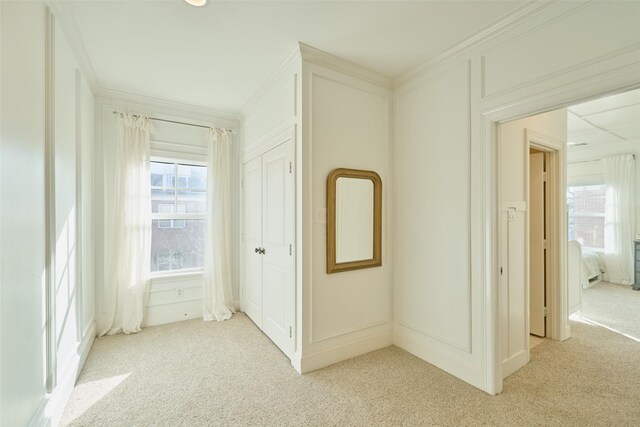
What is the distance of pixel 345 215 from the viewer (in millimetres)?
2754

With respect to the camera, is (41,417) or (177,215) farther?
(177,215)

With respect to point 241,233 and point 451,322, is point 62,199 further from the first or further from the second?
point 451,322

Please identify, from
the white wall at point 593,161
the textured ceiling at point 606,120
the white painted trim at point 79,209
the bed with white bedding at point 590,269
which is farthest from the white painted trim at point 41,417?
the white wall at point 593,161

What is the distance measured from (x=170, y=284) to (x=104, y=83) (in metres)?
2.47

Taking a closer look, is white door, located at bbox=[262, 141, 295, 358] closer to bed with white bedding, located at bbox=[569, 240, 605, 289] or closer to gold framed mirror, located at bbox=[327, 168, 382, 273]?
gold framed mirror, located at bbox=[327, 168, 382, 273]

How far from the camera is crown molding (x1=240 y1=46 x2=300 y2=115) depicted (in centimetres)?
254

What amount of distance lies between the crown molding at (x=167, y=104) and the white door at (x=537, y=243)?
381 cm

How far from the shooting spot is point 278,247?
2.96 metres

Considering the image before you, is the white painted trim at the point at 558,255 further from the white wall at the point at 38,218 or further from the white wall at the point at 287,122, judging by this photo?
the white wall at the point at 38,218

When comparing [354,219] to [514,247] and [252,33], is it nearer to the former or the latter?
[514,247]

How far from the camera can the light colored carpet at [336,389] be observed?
6.32 ft

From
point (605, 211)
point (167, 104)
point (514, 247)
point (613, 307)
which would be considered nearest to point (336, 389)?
point (514, 247)

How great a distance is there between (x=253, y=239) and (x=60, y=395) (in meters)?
2.13

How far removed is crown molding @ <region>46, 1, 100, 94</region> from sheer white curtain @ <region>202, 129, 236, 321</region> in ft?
4.40
